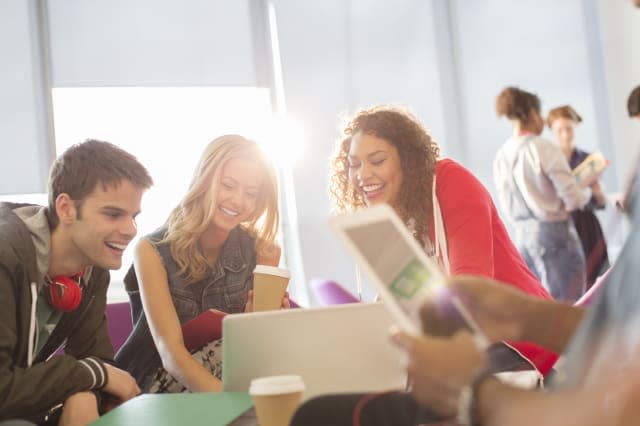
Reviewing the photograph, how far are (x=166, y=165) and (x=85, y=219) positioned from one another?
9.89 ft

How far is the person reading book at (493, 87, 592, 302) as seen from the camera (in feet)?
12.7

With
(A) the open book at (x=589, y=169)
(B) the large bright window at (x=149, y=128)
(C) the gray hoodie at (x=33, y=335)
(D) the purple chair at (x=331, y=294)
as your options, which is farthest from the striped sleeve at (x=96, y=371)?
(A) the open book at (x=589, y=169)

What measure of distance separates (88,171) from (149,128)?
3023 mm

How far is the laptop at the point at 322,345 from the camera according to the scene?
1289 millimetres

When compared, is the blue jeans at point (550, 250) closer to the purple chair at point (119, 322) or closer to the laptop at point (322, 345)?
the purple chair at point (119, 322)

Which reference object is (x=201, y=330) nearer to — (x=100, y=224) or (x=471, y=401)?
(x=100, y=224)

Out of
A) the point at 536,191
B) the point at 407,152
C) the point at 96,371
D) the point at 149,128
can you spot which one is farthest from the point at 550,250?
the point at 96,371

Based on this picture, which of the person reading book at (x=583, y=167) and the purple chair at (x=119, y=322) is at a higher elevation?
the person reading book at (x=583, y=167)

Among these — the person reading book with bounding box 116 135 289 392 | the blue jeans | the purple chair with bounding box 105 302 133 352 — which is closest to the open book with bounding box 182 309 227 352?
the person reading book with bounding box 116 135 289 392

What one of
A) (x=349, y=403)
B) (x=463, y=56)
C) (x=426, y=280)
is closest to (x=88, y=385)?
(x=349, y=403)

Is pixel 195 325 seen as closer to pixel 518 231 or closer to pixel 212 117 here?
pixel 518 231

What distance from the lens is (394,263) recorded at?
33.6 inches

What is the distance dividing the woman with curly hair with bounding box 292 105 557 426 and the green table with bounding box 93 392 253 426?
85 centimetres

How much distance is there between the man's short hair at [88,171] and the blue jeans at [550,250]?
255cm
